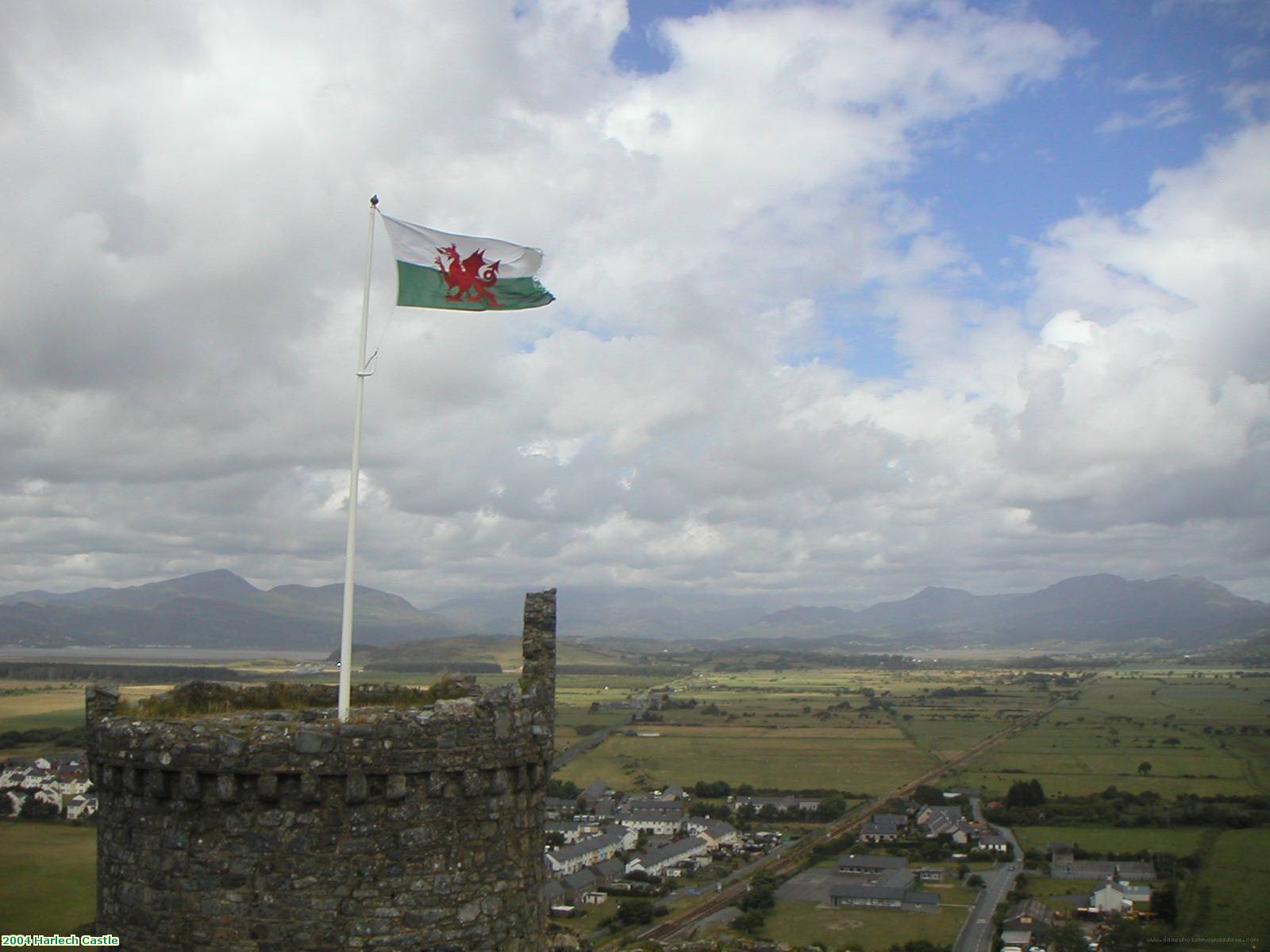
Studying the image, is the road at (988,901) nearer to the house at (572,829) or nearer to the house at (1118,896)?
the house at (1118,896)

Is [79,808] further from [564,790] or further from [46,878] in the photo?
[564,790]

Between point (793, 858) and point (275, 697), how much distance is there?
6317 centimetres

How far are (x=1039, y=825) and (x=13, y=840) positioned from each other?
67504 millimetres

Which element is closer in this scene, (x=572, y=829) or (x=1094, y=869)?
(x=1094, y=869)

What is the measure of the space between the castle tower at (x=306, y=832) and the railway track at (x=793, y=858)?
3424 cm

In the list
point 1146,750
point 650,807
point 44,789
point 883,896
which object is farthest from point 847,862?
point 1146,750

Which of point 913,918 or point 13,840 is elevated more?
point 13,840

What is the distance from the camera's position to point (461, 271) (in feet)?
36.7

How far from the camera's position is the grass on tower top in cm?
943

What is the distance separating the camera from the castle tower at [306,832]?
7855 mm

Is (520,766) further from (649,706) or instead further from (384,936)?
(649,706)

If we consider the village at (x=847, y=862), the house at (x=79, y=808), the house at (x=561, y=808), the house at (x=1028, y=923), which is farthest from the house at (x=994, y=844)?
the house at (x=79, y=808)

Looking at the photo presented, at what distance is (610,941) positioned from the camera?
1809 inches

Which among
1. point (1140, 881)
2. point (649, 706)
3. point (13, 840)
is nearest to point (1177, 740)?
point (1140, 881)
